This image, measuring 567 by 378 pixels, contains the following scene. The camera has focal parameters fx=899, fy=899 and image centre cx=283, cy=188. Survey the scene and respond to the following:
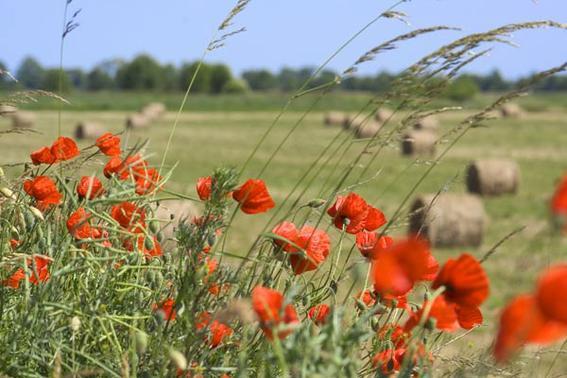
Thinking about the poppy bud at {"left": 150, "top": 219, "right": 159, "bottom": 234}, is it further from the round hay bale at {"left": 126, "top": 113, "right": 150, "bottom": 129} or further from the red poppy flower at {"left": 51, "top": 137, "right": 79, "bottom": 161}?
the round hay bale at {"left": 126, "top": 113, "right": 150, "bottom": 129}

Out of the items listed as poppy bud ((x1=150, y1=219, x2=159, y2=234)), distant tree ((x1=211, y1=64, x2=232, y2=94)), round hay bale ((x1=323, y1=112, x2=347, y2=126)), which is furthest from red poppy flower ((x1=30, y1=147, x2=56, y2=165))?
distant tree ((x1=211, y1=64, x2=232, y2=94))

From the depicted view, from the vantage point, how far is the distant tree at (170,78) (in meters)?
99.6

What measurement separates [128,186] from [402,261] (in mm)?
838

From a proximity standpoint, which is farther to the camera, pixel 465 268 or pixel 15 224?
pixel 15 224

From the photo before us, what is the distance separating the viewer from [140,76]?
312ft

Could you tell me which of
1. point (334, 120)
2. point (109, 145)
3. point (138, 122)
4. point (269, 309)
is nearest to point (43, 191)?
point (109, 145)

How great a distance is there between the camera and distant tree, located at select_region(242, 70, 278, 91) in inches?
4464

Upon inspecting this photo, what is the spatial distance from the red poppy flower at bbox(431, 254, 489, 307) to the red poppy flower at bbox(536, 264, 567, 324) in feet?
1.34

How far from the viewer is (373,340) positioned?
204 cm

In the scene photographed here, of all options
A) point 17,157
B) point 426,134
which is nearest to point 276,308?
point 17,157

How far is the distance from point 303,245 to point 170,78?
102 metres

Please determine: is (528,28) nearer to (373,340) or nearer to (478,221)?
(373,340)

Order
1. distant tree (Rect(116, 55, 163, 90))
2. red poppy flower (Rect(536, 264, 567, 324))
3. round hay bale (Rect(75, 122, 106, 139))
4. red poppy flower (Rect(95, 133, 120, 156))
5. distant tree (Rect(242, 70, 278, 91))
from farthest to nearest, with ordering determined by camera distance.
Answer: distant tree (Rect(242, 70, 278, 91)) → distant tree (Rect(116, 55, 163, 90)) → round hay bale (Rect(75, 122, 106, 139)) → red poppy flower (Rect(95, 133, 120, 156)) → red poppy flower (Rect(536, 264, 567, 324))

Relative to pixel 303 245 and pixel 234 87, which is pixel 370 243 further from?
pixel 234 87
